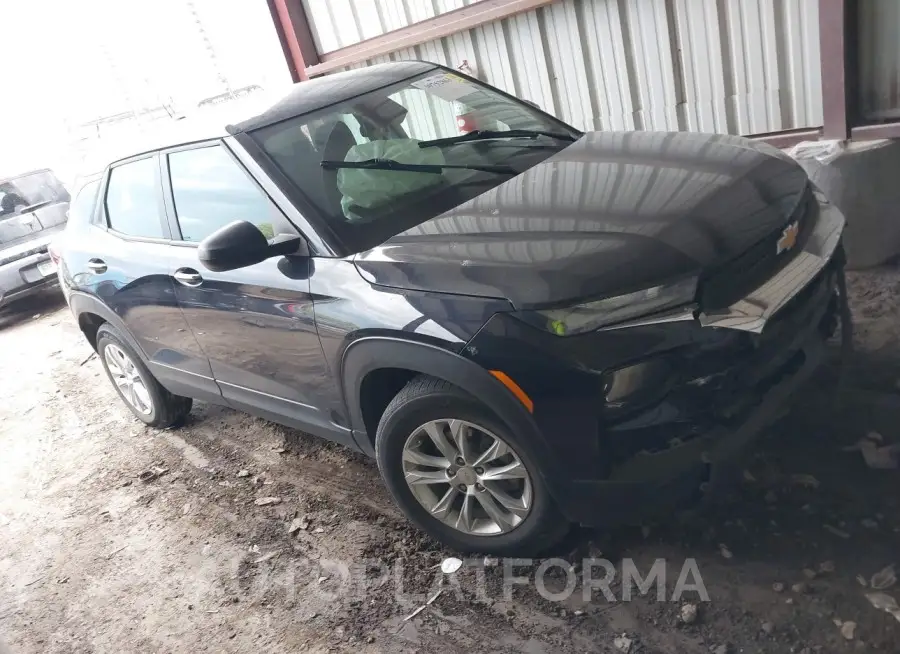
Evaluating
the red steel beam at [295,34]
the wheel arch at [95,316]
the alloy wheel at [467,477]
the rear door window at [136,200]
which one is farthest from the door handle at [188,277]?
the red steel beam at [295,34]

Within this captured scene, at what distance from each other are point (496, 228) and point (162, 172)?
1.99 meters

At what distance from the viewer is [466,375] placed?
2.34 m

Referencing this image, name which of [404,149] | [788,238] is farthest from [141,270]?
[788,238]

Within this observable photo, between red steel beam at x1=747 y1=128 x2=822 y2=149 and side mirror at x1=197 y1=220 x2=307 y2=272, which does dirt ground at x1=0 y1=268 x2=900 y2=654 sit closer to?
red steel beam at x1=747 y1=128 x2=822 y2=149

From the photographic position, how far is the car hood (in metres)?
2.21

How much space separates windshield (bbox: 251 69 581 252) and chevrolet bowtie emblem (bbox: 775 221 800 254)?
112cm

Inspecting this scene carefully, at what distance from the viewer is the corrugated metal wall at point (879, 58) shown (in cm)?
400

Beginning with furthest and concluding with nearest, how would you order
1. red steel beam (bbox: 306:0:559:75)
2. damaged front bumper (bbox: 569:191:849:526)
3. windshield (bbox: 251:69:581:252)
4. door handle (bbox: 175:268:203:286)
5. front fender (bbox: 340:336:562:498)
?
red steel beam (bbox: 306:0:559:75) < door handle (bbox: 175:268:203:286) < windshield (bbox: 251:69:581:252) < front fender (bbox: 340:336:562:498) < damaged front bumper (bbox: 569:191:849:526)

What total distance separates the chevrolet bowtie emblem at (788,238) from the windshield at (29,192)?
9.30m

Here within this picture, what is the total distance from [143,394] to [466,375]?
3171 millimetres

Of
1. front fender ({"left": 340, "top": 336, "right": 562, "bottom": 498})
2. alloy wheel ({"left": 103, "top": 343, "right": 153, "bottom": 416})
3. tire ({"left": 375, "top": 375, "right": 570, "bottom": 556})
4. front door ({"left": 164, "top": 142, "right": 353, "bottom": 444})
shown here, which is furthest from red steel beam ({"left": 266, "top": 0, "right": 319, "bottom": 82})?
tire ({"left": 375, "top": 375, "right": 570, "bottom": 556})

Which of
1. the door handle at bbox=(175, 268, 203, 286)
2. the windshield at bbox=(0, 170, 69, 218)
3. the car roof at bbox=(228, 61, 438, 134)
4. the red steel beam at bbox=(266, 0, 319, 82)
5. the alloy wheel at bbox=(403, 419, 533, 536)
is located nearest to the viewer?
the alloy wheel at bbox=(403, 419, 533, 536)

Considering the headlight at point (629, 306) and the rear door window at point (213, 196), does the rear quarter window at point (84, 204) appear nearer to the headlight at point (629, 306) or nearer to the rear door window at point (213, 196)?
the rear door window at point (213, 196)

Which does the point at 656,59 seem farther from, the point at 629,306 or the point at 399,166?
the point at 629,306
